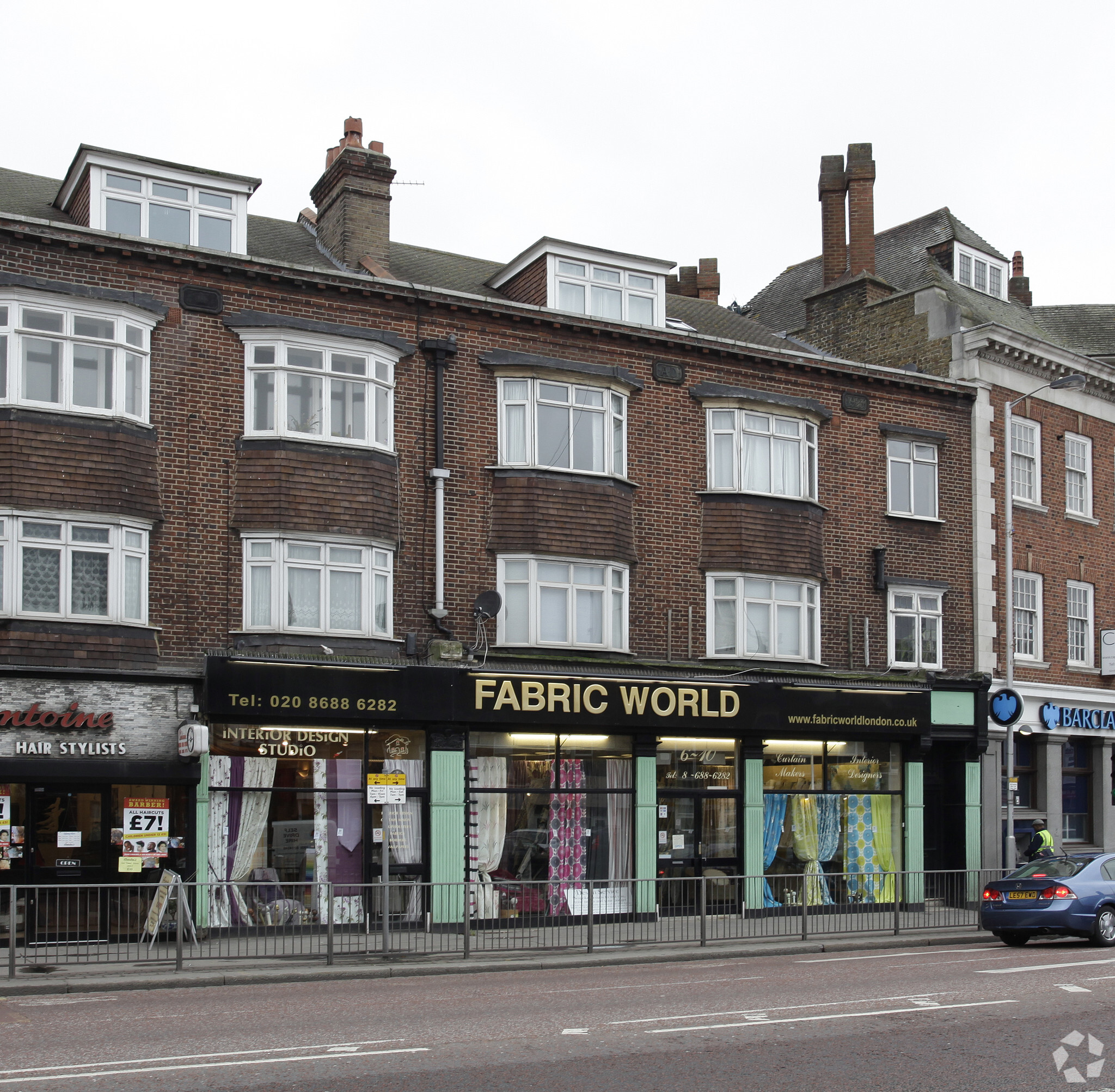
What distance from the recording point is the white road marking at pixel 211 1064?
9102mm

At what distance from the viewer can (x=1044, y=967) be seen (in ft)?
51.7

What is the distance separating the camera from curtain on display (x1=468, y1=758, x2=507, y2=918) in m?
21.6

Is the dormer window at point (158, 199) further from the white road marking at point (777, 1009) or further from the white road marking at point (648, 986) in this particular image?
the white road marking at point (777, 1009)

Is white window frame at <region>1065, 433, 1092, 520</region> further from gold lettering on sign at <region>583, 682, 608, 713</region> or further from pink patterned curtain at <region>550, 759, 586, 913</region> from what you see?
pink patterned curtain at <region>550, 759, 586, 913</region>

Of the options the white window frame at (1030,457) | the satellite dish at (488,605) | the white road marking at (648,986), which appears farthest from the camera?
the white window frame at (1030,457)

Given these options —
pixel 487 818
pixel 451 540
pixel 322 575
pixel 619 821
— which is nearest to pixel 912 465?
pixel 619 821

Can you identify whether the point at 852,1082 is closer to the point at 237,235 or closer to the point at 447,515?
the point at 447,515

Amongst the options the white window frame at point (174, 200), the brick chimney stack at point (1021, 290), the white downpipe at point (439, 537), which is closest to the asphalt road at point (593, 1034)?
the white downpipe at point (439, 537)

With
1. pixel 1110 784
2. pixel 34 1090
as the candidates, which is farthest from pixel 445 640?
pixel 1110 784

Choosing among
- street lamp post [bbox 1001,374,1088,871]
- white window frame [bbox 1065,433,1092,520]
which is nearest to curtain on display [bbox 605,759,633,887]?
street lamp post [bbox 1001,374,1088,871]

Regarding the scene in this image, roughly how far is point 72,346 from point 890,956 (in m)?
13.8

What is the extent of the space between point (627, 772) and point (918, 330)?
1218 centimetres

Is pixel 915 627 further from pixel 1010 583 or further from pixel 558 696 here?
pixel 558 696

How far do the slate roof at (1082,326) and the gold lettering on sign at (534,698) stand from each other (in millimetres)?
17156
